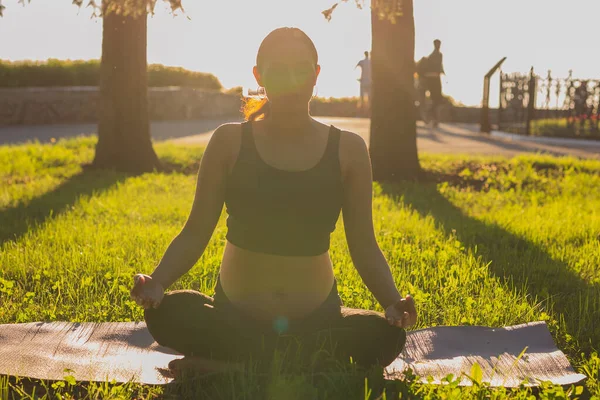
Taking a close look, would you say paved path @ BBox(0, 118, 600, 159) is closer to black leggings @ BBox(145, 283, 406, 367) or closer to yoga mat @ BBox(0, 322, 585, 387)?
yoga mat @ BBox(0, 322, 585, 387)

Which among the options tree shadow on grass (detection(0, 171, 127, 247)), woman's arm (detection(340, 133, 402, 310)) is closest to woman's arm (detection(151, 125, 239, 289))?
woman's arm (detection(340, 133, 402, 310))

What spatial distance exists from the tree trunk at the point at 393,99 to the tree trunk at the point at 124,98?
3.29 m

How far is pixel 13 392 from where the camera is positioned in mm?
2943

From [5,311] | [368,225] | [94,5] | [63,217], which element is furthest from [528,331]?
[94,5]

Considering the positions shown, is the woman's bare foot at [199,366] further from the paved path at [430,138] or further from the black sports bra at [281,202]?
the paved path at [430,138]

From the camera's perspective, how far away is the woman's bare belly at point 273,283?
2.93 m

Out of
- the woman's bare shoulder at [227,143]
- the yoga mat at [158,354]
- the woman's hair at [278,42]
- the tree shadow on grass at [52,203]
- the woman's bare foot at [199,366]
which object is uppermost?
the woman's hair at [278,42]

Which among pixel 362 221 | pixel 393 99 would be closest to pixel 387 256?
pixel 362 221

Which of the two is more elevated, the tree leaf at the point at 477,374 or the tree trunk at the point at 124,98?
the tree trunk at the point at 124,98

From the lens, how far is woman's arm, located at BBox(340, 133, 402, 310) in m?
2.98

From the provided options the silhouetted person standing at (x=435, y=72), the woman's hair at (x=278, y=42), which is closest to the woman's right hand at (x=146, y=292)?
the woman's hair at (x=278, y=42)

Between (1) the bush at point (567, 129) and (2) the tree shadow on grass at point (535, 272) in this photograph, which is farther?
(1) the bush at point (567, 129)

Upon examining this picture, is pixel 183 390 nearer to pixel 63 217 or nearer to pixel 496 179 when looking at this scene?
pixel 63 217

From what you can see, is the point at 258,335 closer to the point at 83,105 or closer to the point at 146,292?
the point at 146,292
